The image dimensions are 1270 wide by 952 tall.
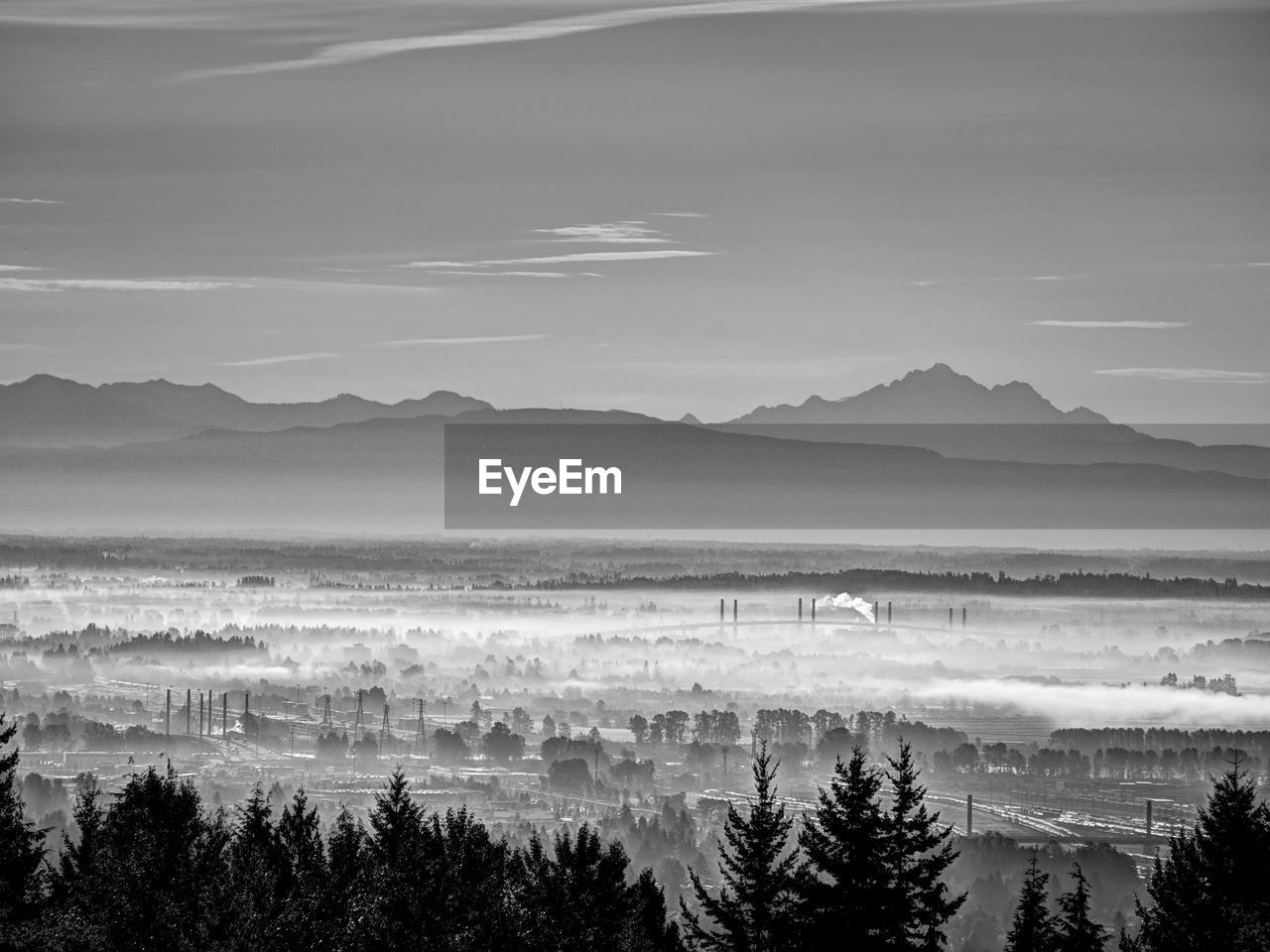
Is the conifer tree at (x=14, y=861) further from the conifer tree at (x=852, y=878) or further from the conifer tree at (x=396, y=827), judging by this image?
the conifer tree at (x=852, y=878)

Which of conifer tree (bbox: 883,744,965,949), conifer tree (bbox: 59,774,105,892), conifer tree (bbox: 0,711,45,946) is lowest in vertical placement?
conifer tree (bbox: 59,774,105,892)

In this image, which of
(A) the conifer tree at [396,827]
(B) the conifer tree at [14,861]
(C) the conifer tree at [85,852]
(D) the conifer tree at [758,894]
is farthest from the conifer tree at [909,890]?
(C) the conifer tree at [85,852]

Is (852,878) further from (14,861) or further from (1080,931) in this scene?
(14,861)

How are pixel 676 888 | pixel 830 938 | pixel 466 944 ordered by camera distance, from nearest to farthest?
pixel 830 938 → pixel 466 944 → pixel 676 888

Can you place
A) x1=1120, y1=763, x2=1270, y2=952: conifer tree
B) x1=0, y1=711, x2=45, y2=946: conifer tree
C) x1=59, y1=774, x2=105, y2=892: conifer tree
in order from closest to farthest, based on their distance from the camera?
x1=1120, y1=763, x2=1270, y2=952: conifer tree
x1=0, y1=711, x2=45, y2=946: conifer tree
x1=59, y1=774, x2=105, y2=892: conifer tree

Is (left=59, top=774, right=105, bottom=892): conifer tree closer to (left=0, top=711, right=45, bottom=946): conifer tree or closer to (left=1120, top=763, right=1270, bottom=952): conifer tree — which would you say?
(left=0, top=711, right=45, bottom=946): conifer tree

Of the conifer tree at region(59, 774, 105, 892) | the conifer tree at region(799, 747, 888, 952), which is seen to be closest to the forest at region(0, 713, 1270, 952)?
the conifer tree at region(799, 747, 888, 952)

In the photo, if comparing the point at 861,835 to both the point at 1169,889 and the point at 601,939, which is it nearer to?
the point at 601,939

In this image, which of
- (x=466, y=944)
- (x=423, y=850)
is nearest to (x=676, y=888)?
(x=423, y=850)
